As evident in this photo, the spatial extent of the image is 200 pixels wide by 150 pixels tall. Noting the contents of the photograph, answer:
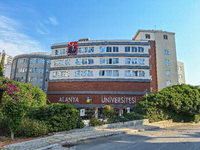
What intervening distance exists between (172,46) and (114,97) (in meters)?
23.5

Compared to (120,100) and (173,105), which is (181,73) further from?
(173,105)

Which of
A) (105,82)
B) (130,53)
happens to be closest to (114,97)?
(105,82)

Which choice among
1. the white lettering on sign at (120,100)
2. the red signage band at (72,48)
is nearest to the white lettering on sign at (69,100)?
the white lettering on sign at (120,100)

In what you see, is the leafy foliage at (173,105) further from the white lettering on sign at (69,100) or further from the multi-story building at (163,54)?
the multi-story building at (163,54)

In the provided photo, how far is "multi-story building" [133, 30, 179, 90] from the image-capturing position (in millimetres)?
38838

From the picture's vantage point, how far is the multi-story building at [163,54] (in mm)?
38838

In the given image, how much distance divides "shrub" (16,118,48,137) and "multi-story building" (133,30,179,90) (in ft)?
110

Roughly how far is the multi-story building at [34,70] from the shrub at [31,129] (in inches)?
1426

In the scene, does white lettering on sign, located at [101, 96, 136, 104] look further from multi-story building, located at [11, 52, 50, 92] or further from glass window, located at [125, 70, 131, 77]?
Answer: multi-story building, located at [11, 52, 50, 92]

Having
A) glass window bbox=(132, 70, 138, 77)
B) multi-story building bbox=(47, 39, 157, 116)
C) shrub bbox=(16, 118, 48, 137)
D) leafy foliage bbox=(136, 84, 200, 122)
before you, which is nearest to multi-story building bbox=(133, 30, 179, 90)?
multi-story building bbox=(47, 39, 157, 116)

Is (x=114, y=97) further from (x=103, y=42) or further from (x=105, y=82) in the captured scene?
(x=103, y=42)

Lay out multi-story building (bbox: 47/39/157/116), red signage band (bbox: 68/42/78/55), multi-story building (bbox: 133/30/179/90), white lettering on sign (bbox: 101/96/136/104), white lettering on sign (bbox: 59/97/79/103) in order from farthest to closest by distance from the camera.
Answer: multi-story building (bbox: 133/30/179/90) < red signage band (bbox: 68/42/78/55) < white lettering on sign (bbox: 59/97/79/103) < multi-story building (bbox: 47/39/157/116) < white lettering on sign (bbox: 101/96/136/104)

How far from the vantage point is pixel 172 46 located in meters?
40.9

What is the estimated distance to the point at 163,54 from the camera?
39469mm
